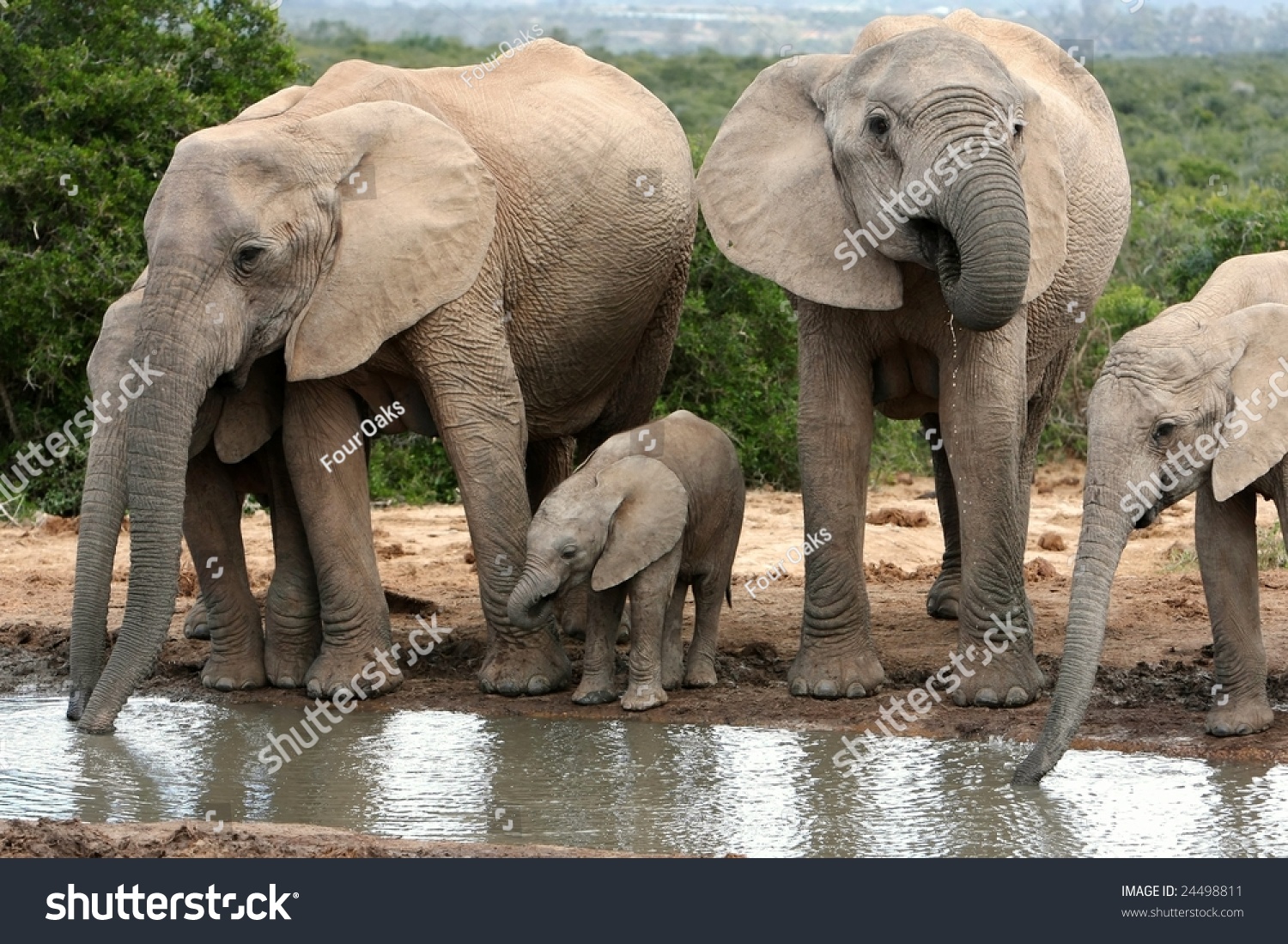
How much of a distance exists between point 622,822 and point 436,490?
7.10 meters

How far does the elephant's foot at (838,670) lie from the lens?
771 centimetres

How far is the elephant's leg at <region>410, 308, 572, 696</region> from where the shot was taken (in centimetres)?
777

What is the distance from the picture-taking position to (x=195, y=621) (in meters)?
9.38

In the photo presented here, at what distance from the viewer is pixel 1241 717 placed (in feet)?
22.7

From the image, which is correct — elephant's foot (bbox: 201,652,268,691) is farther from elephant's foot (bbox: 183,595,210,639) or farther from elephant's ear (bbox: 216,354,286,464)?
elephant's foot (bbox: 183,595,210,639)

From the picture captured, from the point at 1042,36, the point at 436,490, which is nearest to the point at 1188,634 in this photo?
the point at 1042,36

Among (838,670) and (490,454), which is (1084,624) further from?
(490,454)

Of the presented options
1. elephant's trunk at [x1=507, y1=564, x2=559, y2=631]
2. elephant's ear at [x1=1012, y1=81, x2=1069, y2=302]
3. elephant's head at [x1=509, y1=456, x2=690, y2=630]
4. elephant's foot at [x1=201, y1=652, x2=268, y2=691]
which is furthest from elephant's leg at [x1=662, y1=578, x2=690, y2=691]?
elephant's ear at [x1=1012, y1=81, x2=1069, y2=302]

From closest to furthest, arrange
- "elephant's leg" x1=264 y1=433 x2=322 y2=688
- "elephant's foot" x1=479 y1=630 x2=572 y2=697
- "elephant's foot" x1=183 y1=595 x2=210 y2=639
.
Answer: "elephant's foot" x1=479 y1=630 x2=572 y2=697
"elephant's leg" x1=264 y1=433 x2=322 y2=688
"elephant's foot" x1=183 y1=595 x2=210 y2=639

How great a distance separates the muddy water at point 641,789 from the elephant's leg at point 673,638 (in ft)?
1.61

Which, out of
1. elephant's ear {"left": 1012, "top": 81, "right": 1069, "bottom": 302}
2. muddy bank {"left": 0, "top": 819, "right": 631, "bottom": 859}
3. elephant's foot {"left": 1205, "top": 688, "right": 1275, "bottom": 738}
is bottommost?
muddy bank {"left": 0, "top": 819, "right": 631, "bottom": 859}

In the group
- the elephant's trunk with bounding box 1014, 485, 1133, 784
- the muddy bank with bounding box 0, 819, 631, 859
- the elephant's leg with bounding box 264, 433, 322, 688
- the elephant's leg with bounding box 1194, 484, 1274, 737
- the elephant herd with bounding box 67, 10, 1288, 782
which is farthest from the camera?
the elephant's leg with bounding box 264, 433, 322, 688

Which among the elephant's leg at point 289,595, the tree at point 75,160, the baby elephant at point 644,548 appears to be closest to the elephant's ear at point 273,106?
the elephant's leg at point 289,595

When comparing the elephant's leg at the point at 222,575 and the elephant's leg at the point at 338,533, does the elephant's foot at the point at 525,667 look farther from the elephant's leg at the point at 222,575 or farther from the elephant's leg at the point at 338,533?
the elephant's leg at the point at 222,575
